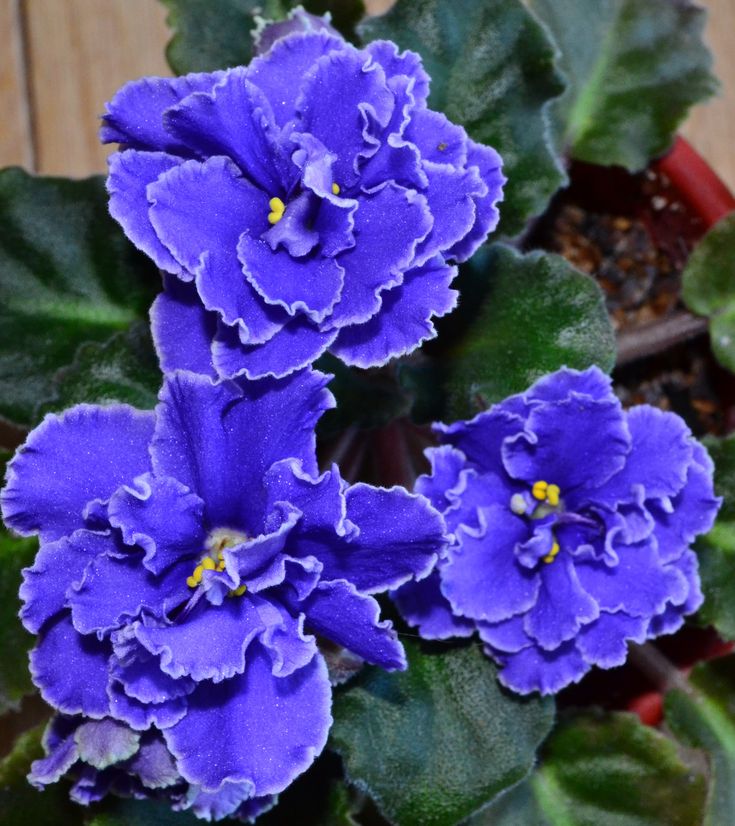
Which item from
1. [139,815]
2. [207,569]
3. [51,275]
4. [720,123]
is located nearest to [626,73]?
[720,123]

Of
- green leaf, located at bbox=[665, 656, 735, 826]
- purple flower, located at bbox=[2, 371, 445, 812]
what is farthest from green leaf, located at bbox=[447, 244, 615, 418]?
green leaf, located at bbox=[665, 656, 735, 826]

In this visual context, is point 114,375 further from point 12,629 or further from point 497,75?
point 497,75

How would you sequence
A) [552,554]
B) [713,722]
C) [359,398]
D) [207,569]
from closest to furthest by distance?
[207,569] < [552,554] < [359,398] < [713,722]

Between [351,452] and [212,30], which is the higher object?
[212,30]

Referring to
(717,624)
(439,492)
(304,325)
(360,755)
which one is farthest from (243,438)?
(717,624)

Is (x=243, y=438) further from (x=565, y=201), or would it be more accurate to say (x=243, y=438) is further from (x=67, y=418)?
(x=565, y=201)

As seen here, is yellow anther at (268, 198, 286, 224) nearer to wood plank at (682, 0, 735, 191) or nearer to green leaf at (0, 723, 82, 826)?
green leaf at (0, 723, 82, 826)

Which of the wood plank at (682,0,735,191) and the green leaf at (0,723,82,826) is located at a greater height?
the wood plank at (682,0,735,191)
